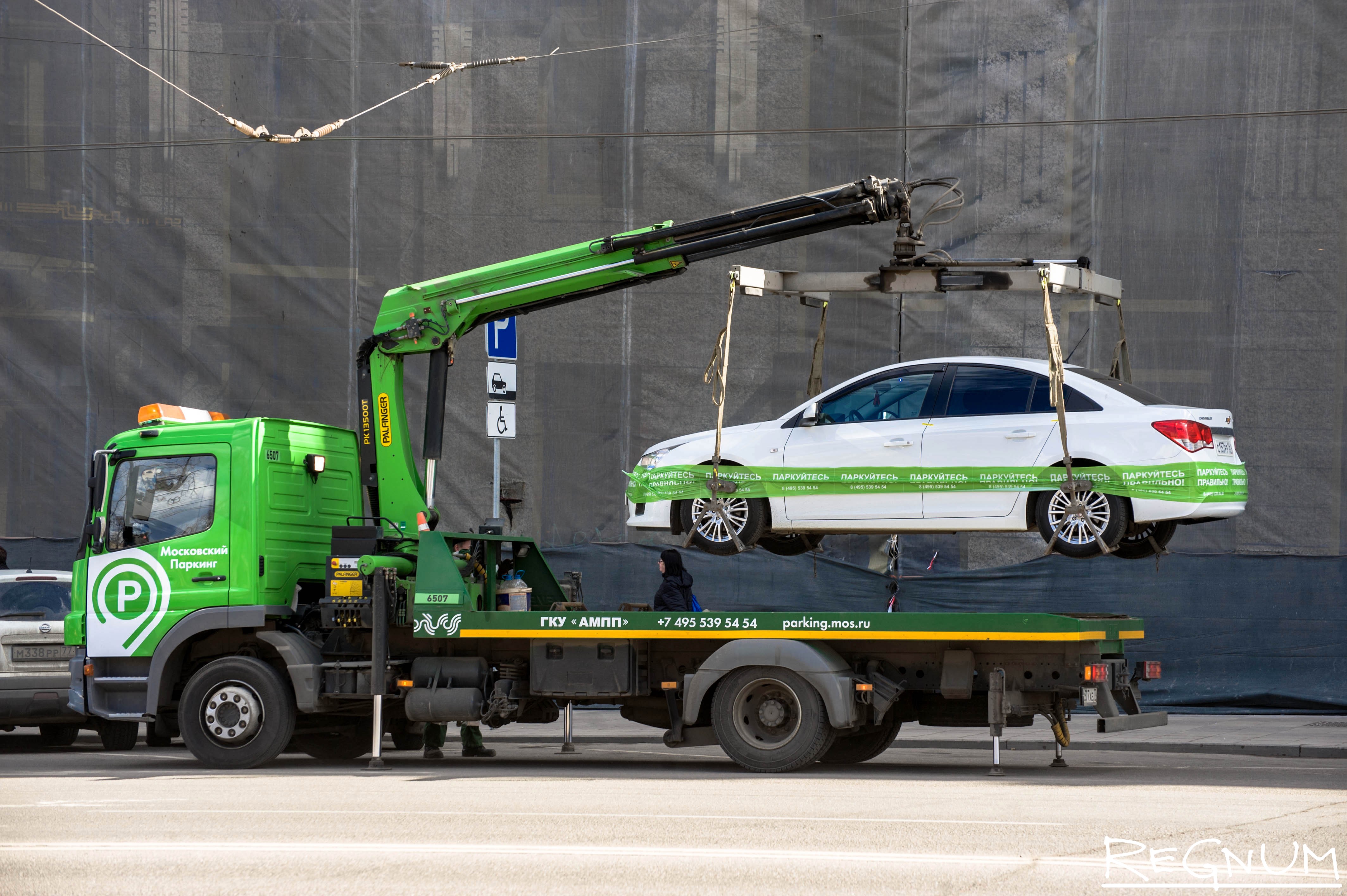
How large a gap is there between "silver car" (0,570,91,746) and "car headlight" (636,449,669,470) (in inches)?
213

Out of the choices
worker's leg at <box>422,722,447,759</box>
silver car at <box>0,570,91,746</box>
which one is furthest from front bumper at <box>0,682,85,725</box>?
worker's leg at <box>422,722,447,759</box>

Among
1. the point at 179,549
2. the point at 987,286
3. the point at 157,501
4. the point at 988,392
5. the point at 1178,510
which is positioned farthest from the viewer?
the point at 157,501

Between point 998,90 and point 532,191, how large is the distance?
17.1 ft

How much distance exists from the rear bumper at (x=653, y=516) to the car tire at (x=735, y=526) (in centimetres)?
26

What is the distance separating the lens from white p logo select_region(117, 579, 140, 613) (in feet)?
41.8

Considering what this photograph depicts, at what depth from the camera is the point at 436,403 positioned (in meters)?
13.3

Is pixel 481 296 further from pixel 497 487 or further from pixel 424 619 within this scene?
pixel 424 619

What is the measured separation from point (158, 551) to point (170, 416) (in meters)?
1.11

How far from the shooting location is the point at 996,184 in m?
17.8

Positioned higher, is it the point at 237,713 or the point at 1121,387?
the point at 1121,387

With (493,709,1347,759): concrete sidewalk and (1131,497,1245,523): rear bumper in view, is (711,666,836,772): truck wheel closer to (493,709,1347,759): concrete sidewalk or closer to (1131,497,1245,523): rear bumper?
(1131,497,1245,523): rear bumper

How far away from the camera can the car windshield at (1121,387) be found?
37.6ft

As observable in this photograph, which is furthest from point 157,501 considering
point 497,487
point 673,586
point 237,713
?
point 673,586

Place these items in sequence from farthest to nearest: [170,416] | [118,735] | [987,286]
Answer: [118,735], [170,416], [987,286]
